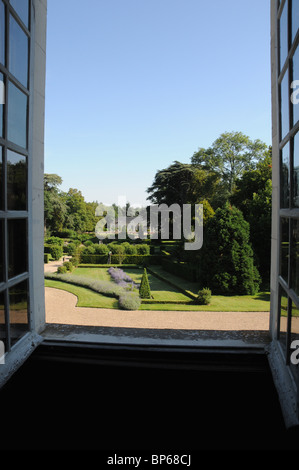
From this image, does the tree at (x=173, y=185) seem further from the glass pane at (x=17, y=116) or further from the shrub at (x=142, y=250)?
the glass pane at (x=17, y=116)

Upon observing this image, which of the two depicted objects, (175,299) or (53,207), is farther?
(53,207)

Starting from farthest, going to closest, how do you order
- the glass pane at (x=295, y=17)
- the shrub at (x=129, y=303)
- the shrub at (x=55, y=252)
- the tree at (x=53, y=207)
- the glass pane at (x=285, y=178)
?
the tree at (x=53, y=207)
the shrub at (x=55, y=252)
the shrub at (x=129, y=303)
the glass pane at (x=285, y=178)
the glass pane at (x=295, y=17)

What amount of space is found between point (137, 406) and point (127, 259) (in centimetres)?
2212

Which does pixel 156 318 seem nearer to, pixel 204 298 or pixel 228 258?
pixel 204 298

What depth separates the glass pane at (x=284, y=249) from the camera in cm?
146

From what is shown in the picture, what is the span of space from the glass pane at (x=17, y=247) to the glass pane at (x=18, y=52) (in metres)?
0.73

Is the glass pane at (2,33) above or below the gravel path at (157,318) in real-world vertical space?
above

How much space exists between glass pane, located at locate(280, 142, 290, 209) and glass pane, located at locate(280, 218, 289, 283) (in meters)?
0.09

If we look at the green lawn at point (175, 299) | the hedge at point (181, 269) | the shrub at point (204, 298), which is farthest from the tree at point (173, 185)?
the shrub at point (204, 298)

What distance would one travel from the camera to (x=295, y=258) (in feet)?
4.34

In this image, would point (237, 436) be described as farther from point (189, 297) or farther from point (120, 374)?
point (189, 297)

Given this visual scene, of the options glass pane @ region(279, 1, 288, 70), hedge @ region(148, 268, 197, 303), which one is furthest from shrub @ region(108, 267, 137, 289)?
glass pane @ region(279, 1, 288, 70)

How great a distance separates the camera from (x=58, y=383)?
5.29ft

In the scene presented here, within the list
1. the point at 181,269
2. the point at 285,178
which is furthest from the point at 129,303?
the point at 285,178
